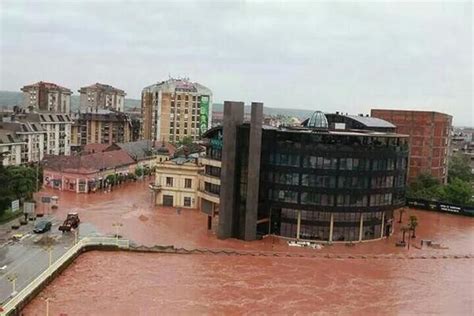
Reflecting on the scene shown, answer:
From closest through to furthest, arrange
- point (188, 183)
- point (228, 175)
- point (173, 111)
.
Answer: point (228, 175) → point (188, 183) → point (173, 111)

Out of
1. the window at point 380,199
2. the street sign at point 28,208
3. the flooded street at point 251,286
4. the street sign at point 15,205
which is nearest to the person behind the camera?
the flooded street at point 251,286

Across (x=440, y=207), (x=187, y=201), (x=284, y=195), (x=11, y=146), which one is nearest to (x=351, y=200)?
(x=284, y=195)

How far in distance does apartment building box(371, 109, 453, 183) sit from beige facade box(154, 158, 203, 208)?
39.8 meters

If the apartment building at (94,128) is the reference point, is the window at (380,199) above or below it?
below

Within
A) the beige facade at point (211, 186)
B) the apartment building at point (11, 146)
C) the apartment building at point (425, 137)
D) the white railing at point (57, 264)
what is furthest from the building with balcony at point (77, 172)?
the apartment building at point (425, 137)

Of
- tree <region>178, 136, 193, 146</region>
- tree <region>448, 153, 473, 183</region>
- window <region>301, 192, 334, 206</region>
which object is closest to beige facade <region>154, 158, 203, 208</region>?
window <region>301, 192, 334, 206</region>

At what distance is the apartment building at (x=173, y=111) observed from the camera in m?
124

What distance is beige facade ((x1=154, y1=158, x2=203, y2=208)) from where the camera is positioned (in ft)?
209

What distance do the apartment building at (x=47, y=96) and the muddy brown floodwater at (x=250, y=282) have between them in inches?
3433

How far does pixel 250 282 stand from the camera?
36.9 m

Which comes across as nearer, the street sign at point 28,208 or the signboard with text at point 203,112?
the street sign at point 28,208

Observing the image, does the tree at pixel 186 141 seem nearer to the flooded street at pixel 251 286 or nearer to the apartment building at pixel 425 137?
the apartment building at pixel 425 137

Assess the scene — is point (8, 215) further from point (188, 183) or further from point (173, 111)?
point (173, 111)

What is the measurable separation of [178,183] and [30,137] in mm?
32518
